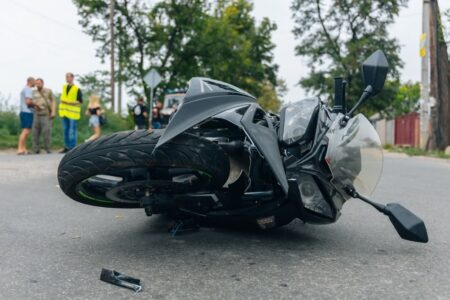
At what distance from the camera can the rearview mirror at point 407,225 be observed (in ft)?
9.86

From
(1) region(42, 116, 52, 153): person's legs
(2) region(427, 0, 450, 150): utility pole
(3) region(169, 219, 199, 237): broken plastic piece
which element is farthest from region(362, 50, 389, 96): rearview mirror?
(2) region(427, 0, 450, 150): utility pole

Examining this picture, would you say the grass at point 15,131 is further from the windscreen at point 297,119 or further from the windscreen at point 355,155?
the windscreen at point 355,155

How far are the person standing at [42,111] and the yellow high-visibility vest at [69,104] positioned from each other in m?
0.45

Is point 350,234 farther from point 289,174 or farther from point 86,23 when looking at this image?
point 86,23

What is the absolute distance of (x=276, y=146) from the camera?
103 inches

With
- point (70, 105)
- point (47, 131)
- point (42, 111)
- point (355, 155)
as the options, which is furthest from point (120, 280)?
point (47, 131)

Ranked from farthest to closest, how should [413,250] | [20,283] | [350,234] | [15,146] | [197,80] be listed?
[15,146]
[350,234]
[413,250]
[197,80]
[20,283]

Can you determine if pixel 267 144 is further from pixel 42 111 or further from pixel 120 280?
pixel 42 111

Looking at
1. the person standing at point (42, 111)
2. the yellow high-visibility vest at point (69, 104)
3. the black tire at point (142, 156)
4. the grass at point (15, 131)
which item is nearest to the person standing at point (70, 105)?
the yellow high-visibility vest at point (69, 104)

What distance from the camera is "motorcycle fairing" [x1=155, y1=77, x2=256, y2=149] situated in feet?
8.10

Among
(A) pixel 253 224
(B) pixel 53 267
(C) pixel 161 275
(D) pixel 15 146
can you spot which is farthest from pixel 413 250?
(D) pixel 15 146

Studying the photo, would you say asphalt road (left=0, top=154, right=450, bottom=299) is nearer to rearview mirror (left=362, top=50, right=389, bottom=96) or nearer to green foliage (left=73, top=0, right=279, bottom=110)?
rearview mirror (left=362, top=50, right=389, bottom=96)

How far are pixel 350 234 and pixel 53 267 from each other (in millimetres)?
1964

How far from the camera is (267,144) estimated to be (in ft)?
8.29
